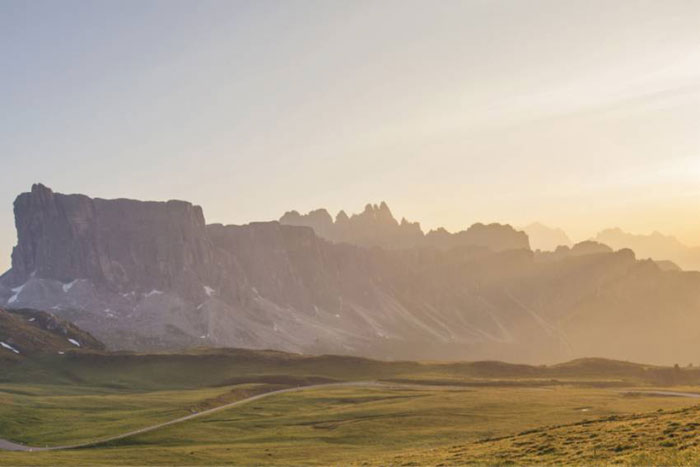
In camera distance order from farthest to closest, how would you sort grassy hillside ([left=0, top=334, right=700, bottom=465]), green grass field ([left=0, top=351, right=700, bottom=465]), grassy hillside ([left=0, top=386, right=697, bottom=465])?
1. grassy hillside ([left=0, top=386, right=697, bottom=465])
2. green grass field ([left=0, top=351, right=700, bottom=465])
3. grassy hillside ([left=0, top=334, right=700, bottom=465])

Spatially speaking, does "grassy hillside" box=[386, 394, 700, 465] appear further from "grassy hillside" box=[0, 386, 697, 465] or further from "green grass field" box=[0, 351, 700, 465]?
"grassy hillside" box=[0, 386, 697, 465]

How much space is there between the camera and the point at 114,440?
9212 centimetres

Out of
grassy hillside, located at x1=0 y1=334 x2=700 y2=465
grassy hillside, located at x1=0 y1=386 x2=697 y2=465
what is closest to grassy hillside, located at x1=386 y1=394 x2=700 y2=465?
grassy hillside, located at x1=0 y1=334 x2=700 y2=465

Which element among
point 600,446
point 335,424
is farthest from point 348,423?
point 600,446

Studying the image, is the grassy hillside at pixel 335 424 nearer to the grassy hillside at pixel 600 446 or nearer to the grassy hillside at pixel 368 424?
the grassy hillside at pixel 368 424

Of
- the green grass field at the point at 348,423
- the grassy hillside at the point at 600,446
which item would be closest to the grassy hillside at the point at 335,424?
the green grass field at the point at 348,423

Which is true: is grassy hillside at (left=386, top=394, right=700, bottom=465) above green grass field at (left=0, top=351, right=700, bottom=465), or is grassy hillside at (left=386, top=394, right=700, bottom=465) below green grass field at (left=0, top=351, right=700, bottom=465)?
above

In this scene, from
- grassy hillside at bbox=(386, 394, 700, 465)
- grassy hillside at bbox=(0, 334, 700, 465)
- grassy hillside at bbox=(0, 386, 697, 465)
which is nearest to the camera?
grassy hillside at bbox=(386, 394, 700, 465)

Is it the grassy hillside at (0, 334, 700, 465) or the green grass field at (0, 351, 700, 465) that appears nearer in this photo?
the grassy hillside at (0, 334, 700, 465)

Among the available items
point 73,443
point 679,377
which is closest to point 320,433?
point 73,443

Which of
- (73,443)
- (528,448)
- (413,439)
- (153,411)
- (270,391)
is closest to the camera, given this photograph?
(528,448)

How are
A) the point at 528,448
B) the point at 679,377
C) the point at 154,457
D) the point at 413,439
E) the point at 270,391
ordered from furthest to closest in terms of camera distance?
the point at 679,377, the point at 270,391, the point at 413,439, the point at 154,457, the point at 528,448

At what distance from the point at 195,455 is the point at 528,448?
38058 mm

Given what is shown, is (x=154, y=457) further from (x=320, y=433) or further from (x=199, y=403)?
(x=199, y=403)
